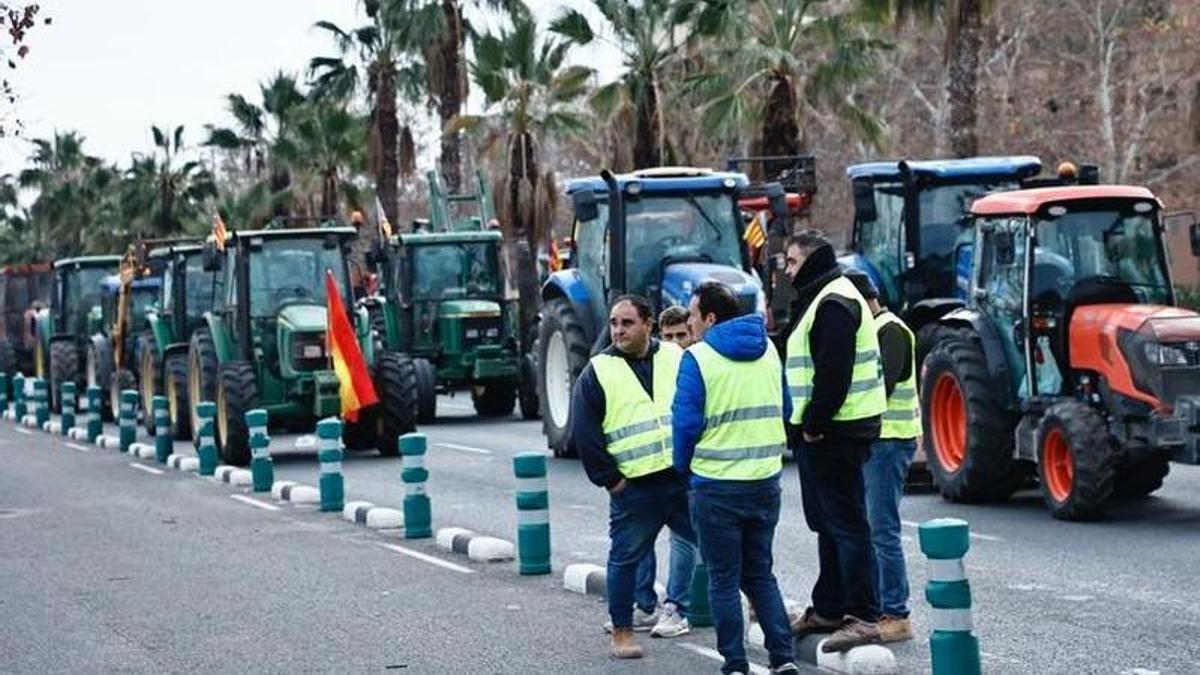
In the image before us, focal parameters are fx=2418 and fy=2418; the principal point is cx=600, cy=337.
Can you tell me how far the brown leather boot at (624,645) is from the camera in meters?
11.8

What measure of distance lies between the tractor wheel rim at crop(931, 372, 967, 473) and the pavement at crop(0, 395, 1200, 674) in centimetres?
40

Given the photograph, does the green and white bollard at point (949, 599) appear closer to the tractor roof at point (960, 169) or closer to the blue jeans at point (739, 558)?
the blue jeans at point (739, 558)

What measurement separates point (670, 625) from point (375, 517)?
6905 mm

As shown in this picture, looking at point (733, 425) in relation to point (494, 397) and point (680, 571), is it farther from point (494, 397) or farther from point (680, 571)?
point (494, 397)

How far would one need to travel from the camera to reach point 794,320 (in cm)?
1161

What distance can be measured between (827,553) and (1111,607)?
237 centimetres

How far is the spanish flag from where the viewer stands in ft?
86.0

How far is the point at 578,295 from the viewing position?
25.2 metres

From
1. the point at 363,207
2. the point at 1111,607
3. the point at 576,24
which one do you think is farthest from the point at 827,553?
the point at 363,207

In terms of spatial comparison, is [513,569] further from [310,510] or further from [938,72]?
[938,72]

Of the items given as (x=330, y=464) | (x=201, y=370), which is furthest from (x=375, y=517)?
(x=201, y=370)

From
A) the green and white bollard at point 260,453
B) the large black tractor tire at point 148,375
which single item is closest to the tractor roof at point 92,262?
the large black tractor tire at point 148,375

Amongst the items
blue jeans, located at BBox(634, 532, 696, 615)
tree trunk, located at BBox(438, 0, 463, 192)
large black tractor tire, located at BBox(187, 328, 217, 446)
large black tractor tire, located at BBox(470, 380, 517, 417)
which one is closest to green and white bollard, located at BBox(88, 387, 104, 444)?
large black tractor tire, located at BBox(187, 328, 217, 446)

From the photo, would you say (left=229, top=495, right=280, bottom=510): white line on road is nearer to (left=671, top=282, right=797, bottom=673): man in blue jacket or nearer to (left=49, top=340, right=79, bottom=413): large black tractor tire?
(left=671, top=282, right=797, bottom=673): man in blue jacket
